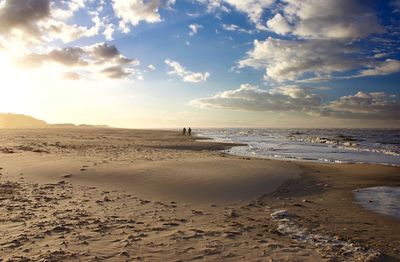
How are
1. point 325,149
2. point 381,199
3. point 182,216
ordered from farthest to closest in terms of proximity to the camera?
point 325,149 < point 381,199 < point 182,216

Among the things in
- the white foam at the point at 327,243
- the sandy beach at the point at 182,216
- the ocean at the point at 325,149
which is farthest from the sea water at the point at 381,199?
the ocean at the point at 325,149

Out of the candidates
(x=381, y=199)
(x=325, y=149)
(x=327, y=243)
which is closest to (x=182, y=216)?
(x=327, y=243)

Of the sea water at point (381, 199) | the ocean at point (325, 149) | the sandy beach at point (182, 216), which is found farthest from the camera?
the ocean at point (325, 149)

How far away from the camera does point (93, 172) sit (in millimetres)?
15648

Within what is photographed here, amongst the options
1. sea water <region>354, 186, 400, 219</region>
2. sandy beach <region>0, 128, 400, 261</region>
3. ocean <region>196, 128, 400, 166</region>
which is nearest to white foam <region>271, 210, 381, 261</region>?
sandy beach <region>0, 128, 400, 261</region>

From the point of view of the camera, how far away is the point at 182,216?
9.52m

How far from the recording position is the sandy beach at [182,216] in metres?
6.67

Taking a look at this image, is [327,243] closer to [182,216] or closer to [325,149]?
[182,216]

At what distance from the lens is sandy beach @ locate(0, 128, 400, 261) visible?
6668mm

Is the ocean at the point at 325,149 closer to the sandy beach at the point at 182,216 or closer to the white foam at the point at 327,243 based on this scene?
the sandy beach at the point at 182,216

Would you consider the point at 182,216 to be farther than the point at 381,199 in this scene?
No

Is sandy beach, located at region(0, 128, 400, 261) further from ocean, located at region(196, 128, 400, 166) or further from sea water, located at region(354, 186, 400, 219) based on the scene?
ocean, located at region(196, 128, 400, 166)

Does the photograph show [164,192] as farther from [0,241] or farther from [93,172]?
[0,241]

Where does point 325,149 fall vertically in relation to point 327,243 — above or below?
above
